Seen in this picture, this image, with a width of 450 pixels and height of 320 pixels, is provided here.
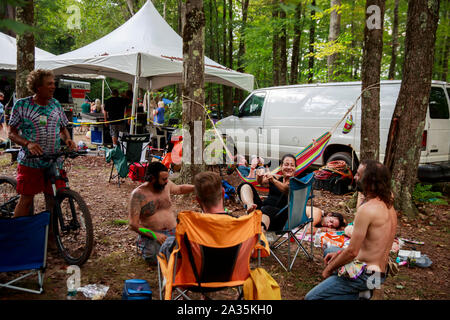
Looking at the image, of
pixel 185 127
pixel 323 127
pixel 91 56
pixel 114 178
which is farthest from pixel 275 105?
pixel 91 56

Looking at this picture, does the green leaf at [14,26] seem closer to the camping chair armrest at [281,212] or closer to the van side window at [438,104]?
the camping chair armrest at [281,212]

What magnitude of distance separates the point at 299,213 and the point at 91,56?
7.32 meters

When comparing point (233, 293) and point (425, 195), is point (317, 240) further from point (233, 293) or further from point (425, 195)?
point (425, 195)

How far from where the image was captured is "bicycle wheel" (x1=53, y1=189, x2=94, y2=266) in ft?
10.5

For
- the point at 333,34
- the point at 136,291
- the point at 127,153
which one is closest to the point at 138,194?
the point at 136,291

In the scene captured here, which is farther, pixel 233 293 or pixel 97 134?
pixel 97 134

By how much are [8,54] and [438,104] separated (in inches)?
476

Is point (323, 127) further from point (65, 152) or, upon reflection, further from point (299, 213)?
point (65, 152)

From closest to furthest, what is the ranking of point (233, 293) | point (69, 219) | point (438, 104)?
point (233, 293) < point (69, 219) < point (438, 104)

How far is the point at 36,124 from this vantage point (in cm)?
329

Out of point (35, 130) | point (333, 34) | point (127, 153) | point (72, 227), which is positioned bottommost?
point (72, 227)

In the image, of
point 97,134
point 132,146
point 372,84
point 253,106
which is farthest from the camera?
point 97,134

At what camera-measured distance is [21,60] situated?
6.75 m

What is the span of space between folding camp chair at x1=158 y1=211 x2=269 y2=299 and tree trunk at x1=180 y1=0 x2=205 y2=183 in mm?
3440
